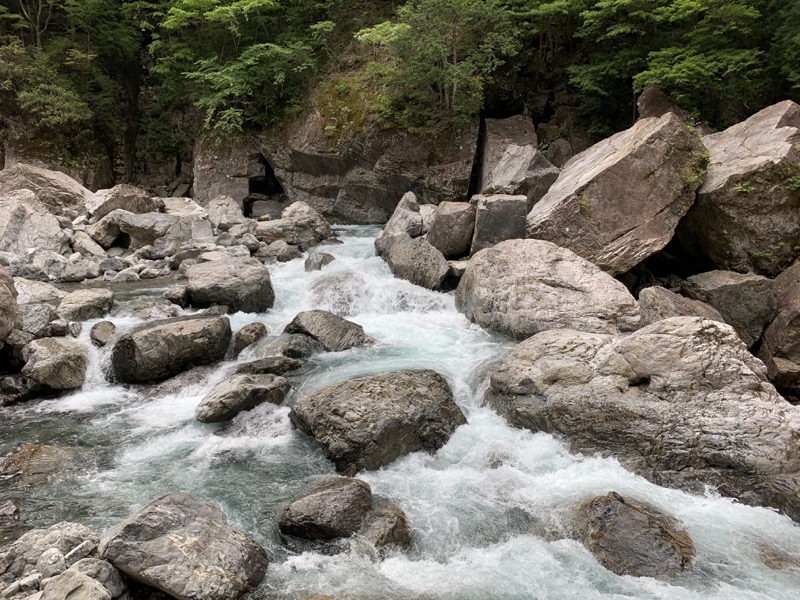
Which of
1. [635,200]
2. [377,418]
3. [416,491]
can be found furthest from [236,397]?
[635,200]

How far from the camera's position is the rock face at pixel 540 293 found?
967 cm

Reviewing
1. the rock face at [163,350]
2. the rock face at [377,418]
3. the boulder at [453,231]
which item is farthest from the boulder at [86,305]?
the boulder at [453,231]

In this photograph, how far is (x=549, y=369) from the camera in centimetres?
733

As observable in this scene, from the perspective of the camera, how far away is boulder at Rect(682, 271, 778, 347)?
10250 mm

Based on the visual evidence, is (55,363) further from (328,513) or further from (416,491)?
(416,491)

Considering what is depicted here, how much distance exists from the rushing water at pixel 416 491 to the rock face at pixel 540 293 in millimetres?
1209

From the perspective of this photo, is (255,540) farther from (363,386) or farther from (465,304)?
(465,304)

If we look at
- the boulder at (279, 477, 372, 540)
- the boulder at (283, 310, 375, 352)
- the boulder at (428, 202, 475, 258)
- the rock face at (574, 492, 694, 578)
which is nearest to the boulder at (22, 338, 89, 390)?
the boulder at (283, 310, 375, 352)

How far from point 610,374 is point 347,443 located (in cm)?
337

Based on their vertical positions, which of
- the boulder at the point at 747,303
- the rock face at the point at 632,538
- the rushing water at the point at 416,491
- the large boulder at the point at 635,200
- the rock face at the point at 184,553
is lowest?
the rushing water at the point at 416,491

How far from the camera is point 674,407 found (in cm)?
646

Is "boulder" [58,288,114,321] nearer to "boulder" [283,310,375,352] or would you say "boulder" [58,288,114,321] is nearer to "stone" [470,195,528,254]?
"boulder" [283,310,375,352]

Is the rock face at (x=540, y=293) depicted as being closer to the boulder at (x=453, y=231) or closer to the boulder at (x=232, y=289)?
the boulder at (x=453, y=231)

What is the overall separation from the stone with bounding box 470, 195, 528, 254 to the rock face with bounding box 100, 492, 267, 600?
8901 mm
